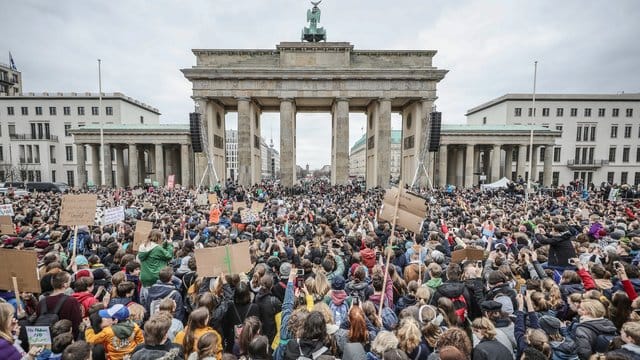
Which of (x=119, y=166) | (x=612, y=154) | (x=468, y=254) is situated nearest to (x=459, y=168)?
(x=612, y=154)

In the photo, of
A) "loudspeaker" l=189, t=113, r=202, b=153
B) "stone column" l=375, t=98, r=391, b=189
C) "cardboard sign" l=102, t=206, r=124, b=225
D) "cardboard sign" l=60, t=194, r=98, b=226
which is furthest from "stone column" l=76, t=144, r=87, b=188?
"cardboard sign" l=60, t=194, r=98, b=226

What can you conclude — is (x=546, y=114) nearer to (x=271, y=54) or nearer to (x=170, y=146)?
(x=271, y=54)

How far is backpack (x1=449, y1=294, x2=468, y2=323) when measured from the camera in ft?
14.0

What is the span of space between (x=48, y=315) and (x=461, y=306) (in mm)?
5355

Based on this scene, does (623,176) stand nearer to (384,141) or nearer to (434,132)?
(384,141)

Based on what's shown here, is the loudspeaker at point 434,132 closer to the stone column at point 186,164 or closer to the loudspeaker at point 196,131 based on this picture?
the loudspeaker at point 196,131

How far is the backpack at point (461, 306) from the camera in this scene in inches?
168

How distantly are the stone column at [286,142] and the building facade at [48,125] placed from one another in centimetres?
3988

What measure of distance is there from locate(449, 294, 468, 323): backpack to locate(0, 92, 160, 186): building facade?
70.0m

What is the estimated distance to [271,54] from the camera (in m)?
39.6

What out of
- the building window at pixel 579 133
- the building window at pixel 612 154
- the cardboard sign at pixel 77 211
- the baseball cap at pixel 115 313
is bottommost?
the baseball cap at pixel 115 313

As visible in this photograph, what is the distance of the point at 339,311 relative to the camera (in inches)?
167

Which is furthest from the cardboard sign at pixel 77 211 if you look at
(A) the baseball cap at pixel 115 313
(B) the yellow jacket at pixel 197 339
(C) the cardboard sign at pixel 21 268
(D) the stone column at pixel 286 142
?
(D) the stone column at pixel 286 142

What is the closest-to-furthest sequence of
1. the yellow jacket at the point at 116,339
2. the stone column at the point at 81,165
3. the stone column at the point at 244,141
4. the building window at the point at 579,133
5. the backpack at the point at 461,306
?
the yellow jacket at the point at 116,339, the backpack at the point at 461,306, the stone column at the point at 244,141, the stone column at the point at 81,165, the building window at the point at 579,133
